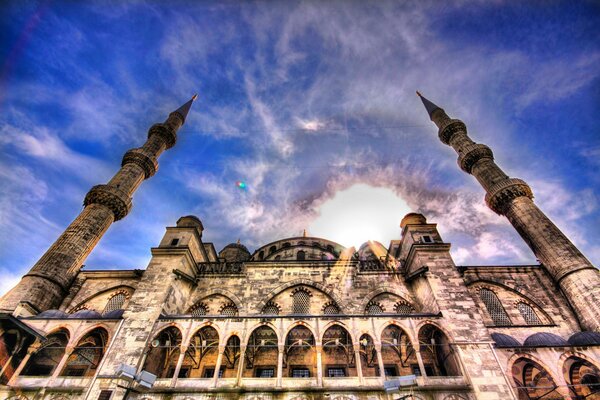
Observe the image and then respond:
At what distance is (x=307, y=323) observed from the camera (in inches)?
477

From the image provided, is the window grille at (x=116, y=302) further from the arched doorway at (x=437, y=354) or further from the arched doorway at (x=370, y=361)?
the arched doorway at (x=437, y=354)

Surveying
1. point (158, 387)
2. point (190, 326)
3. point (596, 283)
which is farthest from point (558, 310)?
point (158, 387)

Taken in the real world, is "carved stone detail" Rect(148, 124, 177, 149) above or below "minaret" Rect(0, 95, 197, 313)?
above

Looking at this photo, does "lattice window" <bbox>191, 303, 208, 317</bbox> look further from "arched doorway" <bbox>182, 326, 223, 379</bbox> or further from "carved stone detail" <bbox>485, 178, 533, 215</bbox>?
"carved stone detail" <bbox>485, 178, 533, 215</bbox>

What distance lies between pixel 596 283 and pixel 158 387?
19.8 metres

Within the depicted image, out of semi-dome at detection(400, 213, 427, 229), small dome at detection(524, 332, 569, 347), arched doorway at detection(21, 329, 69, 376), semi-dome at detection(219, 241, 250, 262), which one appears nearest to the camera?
small dome at detection(524, 332, 569, 347)

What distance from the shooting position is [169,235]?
16812mm

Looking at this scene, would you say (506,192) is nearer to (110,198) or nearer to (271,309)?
(271,309)

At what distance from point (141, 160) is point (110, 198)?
4.66 metres

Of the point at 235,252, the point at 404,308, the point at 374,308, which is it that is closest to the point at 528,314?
the point at 404,308

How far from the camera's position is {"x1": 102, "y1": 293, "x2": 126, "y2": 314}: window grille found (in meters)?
15.9

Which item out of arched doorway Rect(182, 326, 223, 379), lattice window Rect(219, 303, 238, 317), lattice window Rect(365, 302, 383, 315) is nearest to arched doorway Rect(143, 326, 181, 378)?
arched doorway Rect(182, 326, 223, 379)

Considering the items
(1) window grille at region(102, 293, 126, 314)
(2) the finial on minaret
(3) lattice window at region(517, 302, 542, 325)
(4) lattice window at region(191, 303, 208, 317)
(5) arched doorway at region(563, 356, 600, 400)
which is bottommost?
(5) arched doorway at region(563, 356, 600, 400)

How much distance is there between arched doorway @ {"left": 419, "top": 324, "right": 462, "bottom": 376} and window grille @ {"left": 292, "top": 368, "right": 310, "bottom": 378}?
5.08 metres
